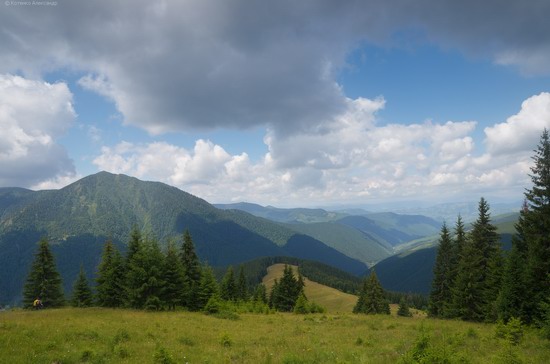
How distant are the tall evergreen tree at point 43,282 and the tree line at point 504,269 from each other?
54322 millimetres

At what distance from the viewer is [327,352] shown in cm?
1357

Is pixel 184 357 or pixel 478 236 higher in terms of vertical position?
pixel 478 236

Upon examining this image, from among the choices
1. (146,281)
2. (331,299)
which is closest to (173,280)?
(146,281)

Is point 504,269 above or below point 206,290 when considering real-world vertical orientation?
above

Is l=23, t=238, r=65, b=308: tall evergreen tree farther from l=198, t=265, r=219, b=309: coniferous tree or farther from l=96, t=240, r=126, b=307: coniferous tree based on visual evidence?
l=198, t=265, r=219, b=309: coniferous tree

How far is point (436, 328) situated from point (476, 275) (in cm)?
1748

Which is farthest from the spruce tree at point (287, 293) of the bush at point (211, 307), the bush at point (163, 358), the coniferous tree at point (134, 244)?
the bush at point (163, 358)

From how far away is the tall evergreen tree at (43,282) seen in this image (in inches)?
1866

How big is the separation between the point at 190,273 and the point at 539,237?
1403 inches

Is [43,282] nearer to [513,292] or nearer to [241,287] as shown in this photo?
[241,287]

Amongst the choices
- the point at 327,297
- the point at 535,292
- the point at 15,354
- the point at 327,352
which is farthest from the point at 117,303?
the point at 327,297

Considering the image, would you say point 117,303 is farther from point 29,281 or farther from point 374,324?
point 374,324

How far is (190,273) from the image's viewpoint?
40.5 m

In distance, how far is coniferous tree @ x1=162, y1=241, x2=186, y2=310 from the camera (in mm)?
34875
